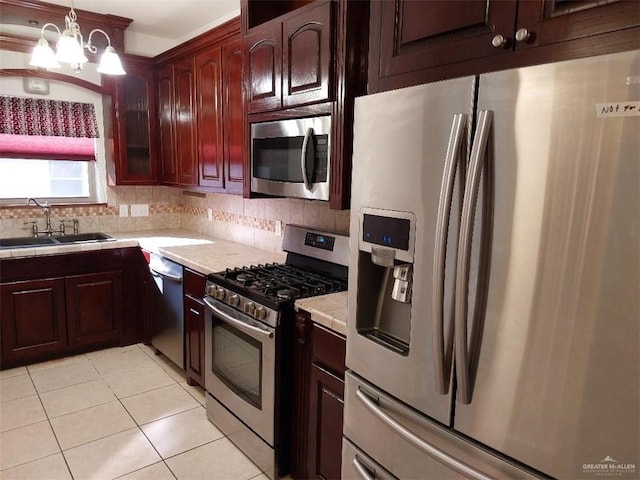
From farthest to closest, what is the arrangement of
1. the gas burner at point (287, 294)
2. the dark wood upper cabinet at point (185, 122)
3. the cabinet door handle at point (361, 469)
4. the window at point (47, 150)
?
the window at point (47, 150), the dark wood upper cabinet at point (185, 122), the gas burner at point (287, 294), the cabinet door handle at point (361, 469)

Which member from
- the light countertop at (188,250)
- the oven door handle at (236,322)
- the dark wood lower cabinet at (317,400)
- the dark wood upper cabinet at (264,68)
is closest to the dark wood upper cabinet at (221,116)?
the dark wood upper cabinet at (264,68)

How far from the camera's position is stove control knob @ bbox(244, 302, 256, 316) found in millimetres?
2055

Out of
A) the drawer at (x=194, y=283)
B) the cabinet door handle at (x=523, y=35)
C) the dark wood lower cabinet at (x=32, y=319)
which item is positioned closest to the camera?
the cabinet door handle at (x=523, y=35)

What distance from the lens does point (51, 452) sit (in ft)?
7.48

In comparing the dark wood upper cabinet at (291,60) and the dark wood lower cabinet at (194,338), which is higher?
the dark wood upper cabinet at (291,60)

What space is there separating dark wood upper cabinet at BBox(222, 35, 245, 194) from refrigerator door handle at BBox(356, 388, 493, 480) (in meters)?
1.73

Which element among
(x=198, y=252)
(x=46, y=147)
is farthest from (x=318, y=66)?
(x=46, y=147)

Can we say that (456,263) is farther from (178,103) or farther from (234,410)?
(178,103)

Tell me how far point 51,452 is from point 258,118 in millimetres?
2084

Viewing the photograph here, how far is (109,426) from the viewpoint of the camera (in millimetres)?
2516

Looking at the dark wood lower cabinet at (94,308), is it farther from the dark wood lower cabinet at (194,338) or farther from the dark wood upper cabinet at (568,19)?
the dark wood upper cabinet at (568,19)

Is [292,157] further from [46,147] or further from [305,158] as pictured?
[46,147]

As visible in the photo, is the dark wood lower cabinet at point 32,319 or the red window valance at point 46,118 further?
the red window valance at point 46,118

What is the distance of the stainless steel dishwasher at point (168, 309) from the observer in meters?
2.95
